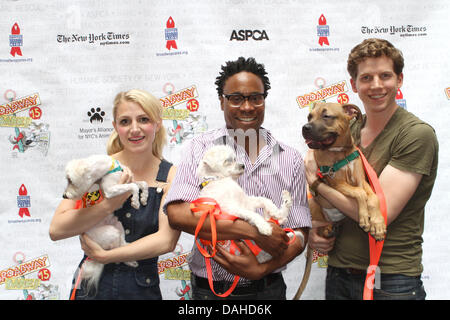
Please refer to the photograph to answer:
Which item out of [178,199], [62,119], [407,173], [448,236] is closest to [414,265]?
[407,173]

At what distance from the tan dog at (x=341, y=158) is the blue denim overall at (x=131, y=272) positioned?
1045 mm

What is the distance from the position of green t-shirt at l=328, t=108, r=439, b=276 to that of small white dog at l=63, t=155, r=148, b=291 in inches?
54.8

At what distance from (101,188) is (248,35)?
1.82 meters

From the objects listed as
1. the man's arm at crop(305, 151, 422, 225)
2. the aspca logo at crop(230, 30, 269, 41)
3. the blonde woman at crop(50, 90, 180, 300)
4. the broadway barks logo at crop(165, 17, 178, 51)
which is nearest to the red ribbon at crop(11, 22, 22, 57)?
the broadway barks logo at crop(165, 17, 178, 51)

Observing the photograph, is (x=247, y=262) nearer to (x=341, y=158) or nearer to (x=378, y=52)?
(x=341, y=158)

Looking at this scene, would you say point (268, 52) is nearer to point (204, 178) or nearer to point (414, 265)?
point (204, 178)

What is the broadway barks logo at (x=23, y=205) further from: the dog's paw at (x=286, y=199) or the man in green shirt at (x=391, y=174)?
the man in green shirt at (x=391, y=174)

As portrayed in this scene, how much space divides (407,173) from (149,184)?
1.58m

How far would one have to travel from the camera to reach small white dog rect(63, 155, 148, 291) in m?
2.21

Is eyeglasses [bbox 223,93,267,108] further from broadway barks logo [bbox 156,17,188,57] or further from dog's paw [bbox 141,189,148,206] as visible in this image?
broadway barks logo [bbox 156,17,188,57]

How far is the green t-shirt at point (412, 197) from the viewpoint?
2123mm

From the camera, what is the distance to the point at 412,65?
317 cm

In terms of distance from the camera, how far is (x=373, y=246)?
2.20 meters

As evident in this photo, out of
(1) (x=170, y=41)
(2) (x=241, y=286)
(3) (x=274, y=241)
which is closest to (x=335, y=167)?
(3) (x=274, y=241)
